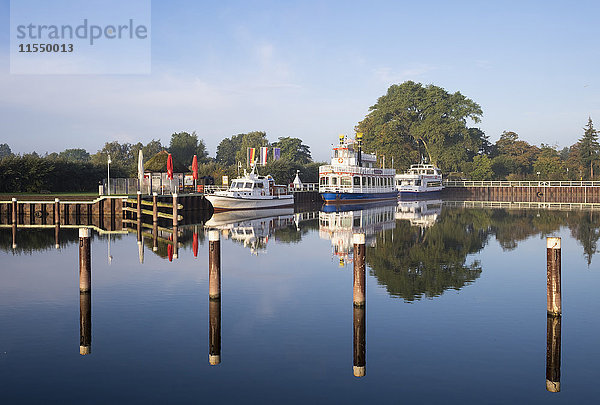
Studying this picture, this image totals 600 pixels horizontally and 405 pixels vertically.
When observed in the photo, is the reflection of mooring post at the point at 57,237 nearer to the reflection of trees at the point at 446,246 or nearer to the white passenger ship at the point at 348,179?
the reflection of trees at the point at 446,246

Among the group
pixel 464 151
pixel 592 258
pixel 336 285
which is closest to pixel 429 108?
pixel 464 151

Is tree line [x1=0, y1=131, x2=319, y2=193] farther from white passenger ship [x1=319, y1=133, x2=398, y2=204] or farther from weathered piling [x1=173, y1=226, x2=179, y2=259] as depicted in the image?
weathered piling [x1=173, y1=226, x2=179, y2=259]

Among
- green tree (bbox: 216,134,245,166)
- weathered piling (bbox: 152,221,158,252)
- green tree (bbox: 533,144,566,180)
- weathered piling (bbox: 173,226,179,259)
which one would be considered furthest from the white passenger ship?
green tree (bbox: 216,134,245,166)

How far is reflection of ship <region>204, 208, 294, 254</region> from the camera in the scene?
34359 mm

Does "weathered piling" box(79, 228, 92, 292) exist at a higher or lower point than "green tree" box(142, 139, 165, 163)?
lower

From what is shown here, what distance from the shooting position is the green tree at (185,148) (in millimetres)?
112419

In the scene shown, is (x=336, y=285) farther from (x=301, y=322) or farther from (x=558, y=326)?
(x=558, y=326)

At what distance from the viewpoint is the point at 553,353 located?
42.9 ft

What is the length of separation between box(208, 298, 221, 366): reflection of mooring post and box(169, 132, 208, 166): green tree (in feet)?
323

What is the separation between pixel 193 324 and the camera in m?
15.2

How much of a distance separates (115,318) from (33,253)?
14.3m

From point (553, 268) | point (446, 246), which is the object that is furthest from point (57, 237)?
point (553, 268)

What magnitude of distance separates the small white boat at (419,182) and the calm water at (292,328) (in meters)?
63.1

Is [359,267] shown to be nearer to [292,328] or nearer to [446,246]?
[292,328]
